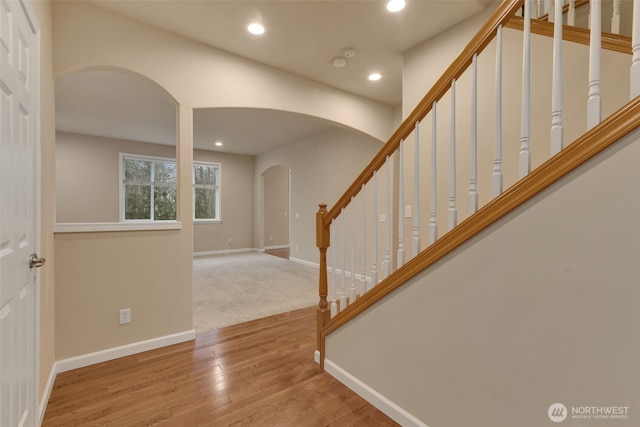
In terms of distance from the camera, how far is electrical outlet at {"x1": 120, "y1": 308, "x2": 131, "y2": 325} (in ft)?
7.74

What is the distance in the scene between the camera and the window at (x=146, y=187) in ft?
21.0

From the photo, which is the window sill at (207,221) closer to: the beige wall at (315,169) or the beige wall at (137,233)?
the beige wall at (315,169)

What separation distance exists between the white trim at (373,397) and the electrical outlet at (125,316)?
69.1 inches

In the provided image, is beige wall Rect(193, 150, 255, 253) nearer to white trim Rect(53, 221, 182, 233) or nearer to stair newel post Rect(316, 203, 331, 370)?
white trim Rect(53, 221, 182, 233)

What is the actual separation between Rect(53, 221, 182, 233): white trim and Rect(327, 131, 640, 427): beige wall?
84.7 inches

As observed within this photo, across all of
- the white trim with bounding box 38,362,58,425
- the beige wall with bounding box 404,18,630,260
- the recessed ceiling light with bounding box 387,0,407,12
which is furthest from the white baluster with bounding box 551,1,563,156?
the white trim with bounding box 38,362,58,425

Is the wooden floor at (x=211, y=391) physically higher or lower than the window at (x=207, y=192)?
lower

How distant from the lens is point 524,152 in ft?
3.59

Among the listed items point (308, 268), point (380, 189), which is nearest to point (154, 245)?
point (380, 189)

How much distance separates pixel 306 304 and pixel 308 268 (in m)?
2.18

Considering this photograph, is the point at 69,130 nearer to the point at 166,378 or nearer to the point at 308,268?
the point at 308,268

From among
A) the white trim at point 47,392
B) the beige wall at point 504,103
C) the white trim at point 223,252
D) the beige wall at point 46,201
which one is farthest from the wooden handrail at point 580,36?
the white trim at point 223,252
